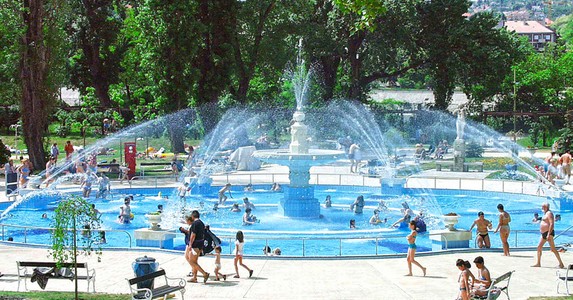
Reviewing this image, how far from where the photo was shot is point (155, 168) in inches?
1769

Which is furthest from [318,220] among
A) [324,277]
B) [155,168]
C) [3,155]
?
[3,155]

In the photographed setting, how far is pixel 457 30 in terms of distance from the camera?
58.6 metres

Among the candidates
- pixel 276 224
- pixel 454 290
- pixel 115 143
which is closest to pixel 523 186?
pixel 276 224

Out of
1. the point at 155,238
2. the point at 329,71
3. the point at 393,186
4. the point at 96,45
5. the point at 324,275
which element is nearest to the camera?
the point at 324,275

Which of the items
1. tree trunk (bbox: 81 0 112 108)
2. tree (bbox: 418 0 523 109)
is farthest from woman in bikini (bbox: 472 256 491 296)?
tree trunk (bbox: 81 0 112 108)

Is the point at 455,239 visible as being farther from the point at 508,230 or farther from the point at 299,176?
A: the point at 299,176

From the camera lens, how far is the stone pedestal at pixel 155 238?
22531 millimetres

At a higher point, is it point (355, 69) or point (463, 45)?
point (463, 45)

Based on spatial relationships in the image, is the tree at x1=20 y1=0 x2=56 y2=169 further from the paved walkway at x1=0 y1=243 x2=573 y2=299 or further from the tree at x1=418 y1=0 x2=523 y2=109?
the tree at x1=418 y1=0 x2=523 y2=109

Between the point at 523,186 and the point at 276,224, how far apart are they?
508 inches

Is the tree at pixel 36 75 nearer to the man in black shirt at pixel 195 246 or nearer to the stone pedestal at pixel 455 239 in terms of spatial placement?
the stone pedestal at pixel 455 239

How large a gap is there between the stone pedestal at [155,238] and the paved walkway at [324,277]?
729 mm

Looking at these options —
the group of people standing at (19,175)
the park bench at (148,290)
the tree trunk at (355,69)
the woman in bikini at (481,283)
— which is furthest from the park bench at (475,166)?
the park bench at (148,290)

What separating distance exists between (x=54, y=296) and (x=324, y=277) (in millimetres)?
5759
